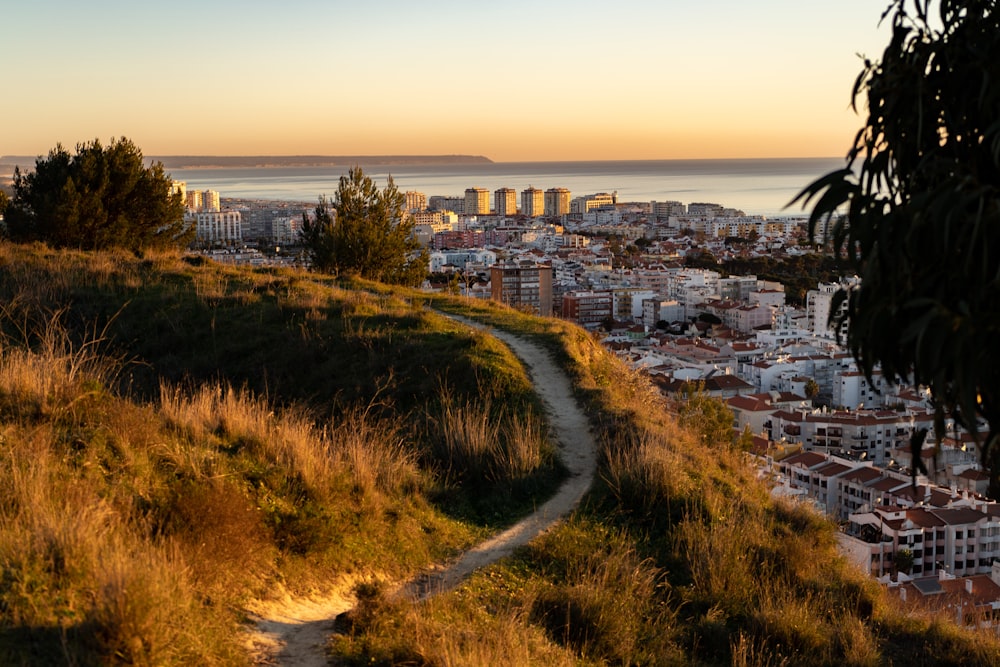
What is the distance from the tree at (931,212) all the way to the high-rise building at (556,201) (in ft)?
627

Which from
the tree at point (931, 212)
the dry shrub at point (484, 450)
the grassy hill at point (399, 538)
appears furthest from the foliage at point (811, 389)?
the tree at point (931, 212)

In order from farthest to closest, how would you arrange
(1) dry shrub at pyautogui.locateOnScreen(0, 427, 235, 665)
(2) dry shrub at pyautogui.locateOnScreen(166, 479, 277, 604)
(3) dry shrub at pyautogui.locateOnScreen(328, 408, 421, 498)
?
(3) dry shrub at pyautogui.locateOnScreen(328, 408, 421, 498)
(2) dry shrub at pyautogui.locateOnScreen(166, 479, 277, 604)
(1) dry shrub at pyautogui.locateOnScreen(0, 427, 235, 665)

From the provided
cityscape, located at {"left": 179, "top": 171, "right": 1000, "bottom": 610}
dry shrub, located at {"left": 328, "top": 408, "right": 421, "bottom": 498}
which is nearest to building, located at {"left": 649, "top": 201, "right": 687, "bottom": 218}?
cityscape, located at {"left": 179, "top": 171, "right": 1000, "bottom": 610}

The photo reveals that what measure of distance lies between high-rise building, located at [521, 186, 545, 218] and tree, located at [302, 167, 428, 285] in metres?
174

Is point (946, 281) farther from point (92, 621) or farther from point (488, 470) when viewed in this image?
point (488, 470)

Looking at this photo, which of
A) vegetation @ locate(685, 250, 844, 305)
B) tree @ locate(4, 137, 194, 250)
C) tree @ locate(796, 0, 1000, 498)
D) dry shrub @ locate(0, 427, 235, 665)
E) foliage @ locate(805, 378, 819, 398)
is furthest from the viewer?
vegetation @ locate(685, 250, 844, 305)

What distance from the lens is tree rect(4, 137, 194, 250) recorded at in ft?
61.4

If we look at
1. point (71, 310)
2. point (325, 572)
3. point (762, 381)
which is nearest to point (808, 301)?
point (762, 381)

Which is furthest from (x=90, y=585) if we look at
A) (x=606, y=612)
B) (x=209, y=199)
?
(x=209, y=199)

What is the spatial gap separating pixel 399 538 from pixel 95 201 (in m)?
16.3

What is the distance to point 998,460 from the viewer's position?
10.7 feet

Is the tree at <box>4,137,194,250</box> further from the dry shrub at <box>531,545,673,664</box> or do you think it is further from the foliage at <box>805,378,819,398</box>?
the foliage at <box>805,378,819,398</box>

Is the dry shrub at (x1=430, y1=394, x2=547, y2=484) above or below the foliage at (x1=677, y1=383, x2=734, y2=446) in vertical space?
above

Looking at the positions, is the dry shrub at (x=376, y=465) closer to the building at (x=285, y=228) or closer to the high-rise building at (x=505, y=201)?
the building at (x=285, y=228)
